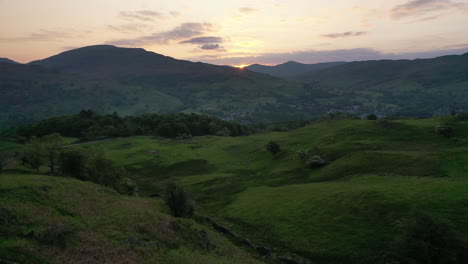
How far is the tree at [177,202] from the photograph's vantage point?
164 ft

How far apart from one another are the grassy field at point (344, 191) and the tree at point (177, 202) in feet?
20.6

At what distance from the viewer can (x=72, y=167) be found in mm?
61250

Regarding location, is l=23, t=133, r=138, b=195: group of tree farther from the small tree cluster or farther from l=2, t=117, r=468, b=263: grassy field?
l=2, t=117, r=468, b=263: grassy field

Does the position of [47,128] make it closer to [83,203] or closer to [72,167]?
[72,167]

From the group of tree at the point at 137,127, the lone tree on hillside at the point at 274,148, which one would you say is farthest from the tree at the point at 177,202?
the group of tree at the point at 137,127

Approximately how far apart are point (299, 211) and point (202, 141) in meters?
96.8

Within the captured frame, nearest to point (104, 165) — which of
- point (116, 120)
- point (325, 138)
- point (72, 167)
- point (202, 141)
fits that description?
point (72, 167)

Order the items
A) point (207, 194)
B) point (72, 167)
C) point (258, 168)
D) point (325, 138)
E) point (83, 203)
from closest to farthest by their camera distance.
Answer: point (83, 203) → point (72, 167) → point (207, 194) → point (258, 168) → point (325, 138)

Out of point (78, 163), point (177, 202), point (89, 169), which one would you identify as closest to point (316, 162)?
point (177, 202)

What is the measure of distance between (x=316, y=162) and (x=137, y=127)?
124 metres

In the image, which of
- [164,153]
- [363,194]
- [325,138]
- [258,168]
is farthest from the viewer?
[164,153]

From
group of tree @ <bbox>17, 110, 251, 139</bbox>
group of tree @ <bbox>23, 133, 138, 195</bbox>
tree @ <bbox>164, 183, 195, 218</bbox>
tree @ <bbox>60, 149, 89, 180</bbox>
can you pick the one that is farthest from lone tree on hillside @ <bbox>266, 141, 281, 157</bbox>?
group of tree @ <bbox>17, 110, 251, 139</bbox>

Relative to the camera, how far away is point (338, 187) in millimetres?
54938

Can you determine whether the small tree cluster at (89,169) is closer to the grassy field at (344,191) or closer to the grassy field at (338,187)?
the grassy field at (344,191)
